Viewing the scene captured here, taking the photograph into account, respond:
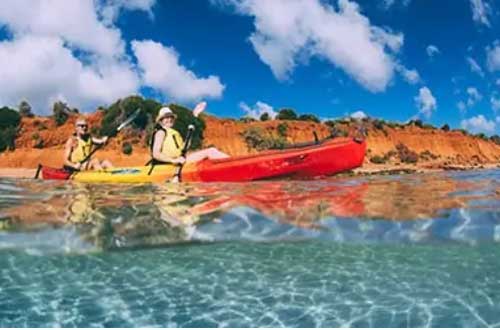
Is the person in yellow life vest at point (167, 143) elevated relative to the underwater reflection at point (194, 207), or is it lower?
elevated

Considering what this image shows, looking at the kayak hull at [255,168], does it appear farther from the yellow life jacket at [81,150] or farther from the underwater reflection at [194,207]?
the underwater reflection at [194,207]

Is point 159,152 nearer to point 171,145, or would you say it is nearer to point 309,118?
point 171,145

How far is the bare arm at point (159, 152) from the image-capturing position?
16766mm

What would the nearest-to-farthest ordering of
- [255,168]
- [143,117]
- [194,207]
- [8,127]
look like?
[194,207]
[255,168]
[143,117]
[8,127]

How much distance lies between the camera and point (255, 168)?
1747 cm

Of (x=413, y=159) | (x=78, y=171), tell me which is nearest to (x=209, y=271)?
(x=78, y=171)

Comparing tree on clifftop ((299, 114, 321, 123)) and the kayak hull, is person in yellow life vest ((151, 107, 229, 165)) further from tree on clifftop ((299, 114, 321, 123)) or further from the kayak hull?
tree on clifftop ((299, 114, 321, 123))

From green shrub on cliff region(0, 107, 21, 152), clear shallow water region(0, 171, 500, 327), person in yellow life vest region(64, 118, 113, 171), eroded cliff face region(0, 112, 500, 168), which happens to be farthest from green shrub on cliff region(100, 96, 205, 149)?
clear shallow water region(0, 171, 500, 327)

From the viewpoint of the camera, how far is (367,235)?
34.6 ft

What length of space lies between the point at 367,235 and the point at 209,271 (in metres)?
3.05

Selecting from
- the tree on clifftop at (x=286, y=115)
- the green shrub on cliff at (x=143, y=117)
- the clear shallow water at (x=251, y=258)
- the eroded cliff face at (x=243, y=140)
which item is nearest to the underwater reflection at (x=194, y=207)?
the clear shallow water at (x=251, y=258)

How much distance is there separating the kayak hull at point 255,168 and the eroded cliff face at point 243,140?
18.6m

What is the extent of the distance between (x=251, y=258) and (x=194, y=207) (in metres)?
1.81

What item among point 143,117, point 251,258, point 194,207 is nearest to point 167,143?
point 194,207
